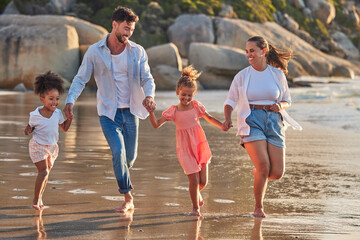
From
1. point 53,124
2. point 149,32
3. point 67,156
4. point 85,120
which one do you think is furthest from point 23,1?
point 53,124

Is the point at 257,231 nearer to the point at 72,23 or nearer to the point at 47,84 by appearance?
the point at 47,84

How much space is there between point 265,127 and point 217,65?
2820 cm

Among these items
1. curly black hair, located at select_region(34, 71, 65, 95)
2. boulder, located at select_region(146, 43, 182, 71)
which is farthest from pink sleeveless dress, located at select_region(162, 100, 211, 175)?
boulder, located at select_region(146, 43, 182, 71)

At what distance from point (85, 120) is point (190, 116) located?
28.4 ft

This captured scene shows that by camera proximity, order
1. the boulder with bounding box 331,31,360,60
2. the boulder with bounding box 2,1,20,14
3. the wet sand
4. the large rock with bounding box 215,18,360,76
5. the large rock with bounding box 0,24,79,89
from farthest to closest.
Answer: the boulder with bounding box 331,31,360,60
the large rock with bounding box 215,18,360,76
the boulder with bounding box 2,1,20,14
the large rock with bounding box 0,24,79,89
the wet sand

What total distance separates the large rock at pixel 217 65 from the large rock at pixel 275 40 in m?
7.34

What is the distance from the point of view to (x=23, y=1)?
41000mm

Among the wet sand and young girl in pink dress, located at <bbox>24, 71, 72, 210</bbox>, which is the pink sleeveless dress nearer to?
the wet sand

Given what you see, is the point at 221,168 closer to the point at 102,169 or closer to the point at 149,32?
the point at 102,169


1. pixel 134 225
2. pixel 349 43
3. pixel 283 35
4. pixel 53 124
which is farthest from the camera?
pixel 349 43

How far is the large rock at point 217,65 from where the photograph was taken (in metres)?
34.5

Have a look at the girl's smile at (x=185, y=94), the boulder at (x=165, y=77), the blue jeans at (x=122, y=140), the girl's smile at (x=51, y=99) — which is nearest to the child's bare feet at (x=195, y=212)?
the blue jeans at (x=122, y=140)

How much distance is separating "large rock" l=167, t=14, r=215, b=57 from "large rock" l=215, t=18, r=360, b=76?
82 cm

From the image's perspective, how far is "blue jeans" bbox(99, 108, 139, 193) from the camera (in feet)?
21.1
